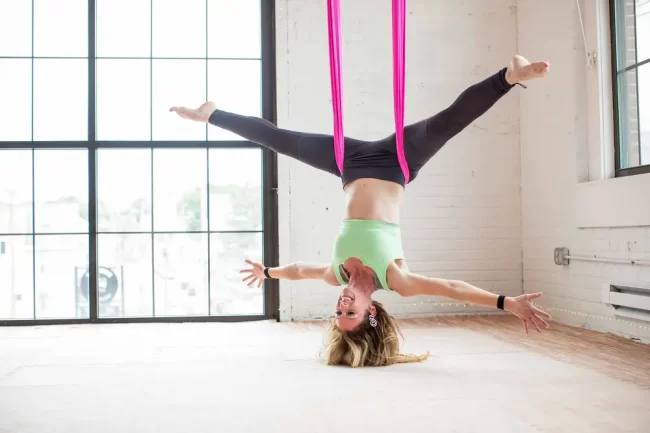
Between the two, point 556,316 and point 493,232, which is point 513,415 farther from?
point 493,232

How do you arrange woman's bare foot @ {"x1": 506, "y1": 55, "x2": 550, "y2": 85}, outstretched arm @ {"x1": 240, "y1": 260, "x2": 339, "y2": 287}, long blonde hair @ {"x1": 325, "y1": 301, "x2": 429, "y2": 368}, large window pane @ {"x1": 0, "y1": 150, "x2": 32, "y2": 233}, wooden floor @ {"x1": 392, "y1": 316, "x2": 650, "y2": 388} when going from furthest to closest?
large window pane @ {"x1": 0, "y1": 150, "x2": 32, "y2": 233}
outstretched arm @ {"x1": 240, "y1": 260, "x2": 339, "y2": 287}
long blonde hair @ {"x1": 325, "y1": 301, "x2": 429, "y2": 368}
wooden floor @ {"x1": 392, "y1": 316, "x2": 650, "y2": 388}
woman's bare foot @ {"x1": 506, "y1": 55, "x2": 550, "y2": 85}

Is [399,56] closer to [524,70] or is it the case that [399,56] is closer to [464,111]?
[464,111]

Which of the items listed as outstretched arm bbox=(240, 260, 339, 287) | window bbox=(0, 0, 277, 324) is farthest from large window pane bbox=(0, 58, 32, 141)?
outstretched arm bbox=(240, 260, 339, 287)

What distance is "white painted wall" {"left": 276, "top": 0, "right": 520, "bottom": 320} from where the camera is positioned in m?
5.55

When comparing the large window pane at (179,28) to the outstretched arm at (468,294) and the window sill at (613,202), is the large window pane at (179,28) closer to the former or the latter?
the outstretched arm at (468,294)

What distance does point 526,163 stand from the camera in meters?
5.72

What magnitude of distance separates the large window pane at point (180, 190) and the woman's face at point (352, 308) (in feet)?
8.01

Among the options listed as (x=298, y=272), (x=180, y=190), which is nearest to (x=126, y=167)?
(x=180, y=190)

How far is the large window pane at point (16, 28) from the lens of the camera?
5496 millimetres

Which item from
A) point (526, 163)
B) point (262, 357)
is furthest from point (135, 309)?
point (526, 163)

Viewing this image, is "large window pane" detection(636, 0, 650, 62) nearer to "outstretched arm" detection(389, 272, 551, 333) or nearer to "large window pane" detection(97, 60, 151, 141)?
"outstretched arm" detection(389, 272, 551, 333)

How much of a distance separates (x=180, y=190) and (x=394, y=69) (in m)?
2.95

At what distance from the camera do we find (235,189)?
5598 millimetres

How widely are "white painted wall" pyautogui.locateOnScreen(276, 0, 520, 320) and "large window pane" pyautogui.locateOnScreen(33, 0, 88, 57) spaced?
170cm
